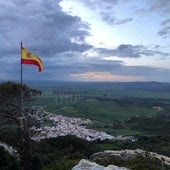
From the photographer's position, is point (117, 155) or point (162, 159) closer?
point (162, 159)

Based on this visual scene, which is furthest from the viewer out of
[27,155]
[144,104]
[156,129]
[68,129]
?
[144,104]

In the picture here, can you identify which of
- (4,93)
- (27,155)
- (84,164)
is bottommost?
(27,155)

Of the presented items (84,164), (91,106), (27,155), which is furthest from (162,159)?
(91,106)

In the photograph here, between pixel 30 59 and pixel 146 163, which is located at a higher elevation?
pixel 30 59

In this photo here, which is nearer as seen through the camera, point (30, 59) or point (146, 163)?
point (146, 163)

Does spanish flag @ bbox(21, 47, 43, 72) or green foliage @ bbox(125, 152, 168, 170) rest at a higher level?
spanish flag @ bbox(21, 47, 43, 72)

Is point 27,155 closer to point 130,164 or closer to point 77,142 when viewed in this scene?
point 130,164

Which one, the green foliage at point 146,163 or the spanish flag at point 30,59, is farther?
the spanish flag at point 30,59

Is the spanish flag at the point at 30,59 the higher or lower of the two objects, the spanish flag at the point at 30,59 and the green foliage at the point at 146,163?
the higher
